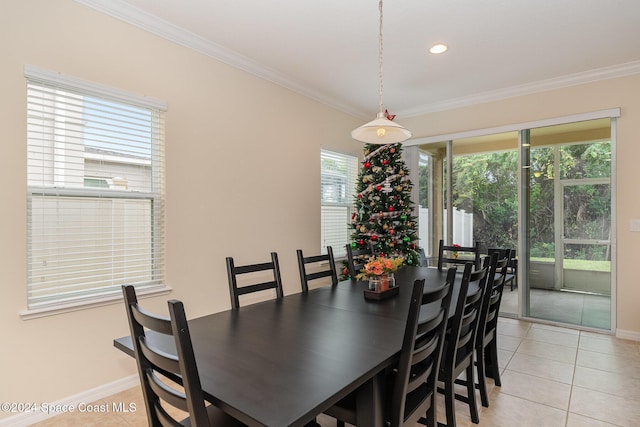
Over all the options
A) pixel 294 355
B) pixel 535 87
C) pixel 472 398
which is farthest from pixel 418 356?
pixel 535 87

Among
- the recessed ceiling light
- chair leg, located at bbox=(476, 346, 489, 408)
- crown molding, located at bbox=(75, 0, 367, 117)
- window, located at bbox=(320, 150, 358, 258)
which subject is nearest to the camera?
chair leg, located at bbox=(476, 346, 489, 408)

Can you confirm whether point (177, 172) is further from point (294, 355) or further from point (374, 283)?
point (294, 355)

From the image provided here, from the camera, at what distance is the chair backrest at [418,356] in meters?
1.39

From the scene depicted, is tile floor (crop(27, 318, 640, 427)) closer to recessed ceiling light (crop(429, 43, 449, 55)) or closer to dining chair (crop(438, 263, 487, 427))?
dining chair (crop(438, 263, 487, 427))

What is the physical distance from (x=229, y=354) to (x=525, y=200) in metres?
4.33

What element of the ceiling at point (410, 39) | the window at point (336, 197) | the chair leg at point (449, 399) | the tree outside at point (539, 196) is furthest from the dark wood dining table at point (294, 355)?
the tree outside at point (539, 196)

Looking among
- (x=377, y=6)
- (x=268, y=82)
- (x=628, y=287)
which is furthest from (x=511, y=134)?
(x=268, y=82)

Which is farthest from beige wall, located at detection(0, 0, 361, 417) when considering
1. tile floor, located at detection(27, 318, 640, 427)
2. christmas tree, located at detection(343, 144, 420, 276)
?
christmas tree, located at detection(343, 144, 420, 276)

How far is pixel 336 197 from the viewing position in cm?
495

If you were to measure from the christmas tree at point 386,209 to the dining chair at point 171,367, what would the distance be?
338cm

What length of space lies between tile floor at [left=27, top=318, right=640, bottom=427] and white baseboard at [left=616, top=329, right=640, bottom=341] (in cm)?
10

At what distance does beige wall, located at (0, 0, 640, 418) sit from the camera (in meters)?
2.15

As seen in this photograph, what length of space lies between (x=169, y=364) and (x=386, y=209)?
3.77 m

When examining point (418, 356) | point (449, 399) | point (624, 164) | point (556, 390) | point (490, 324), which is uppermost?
point (624, 164)
